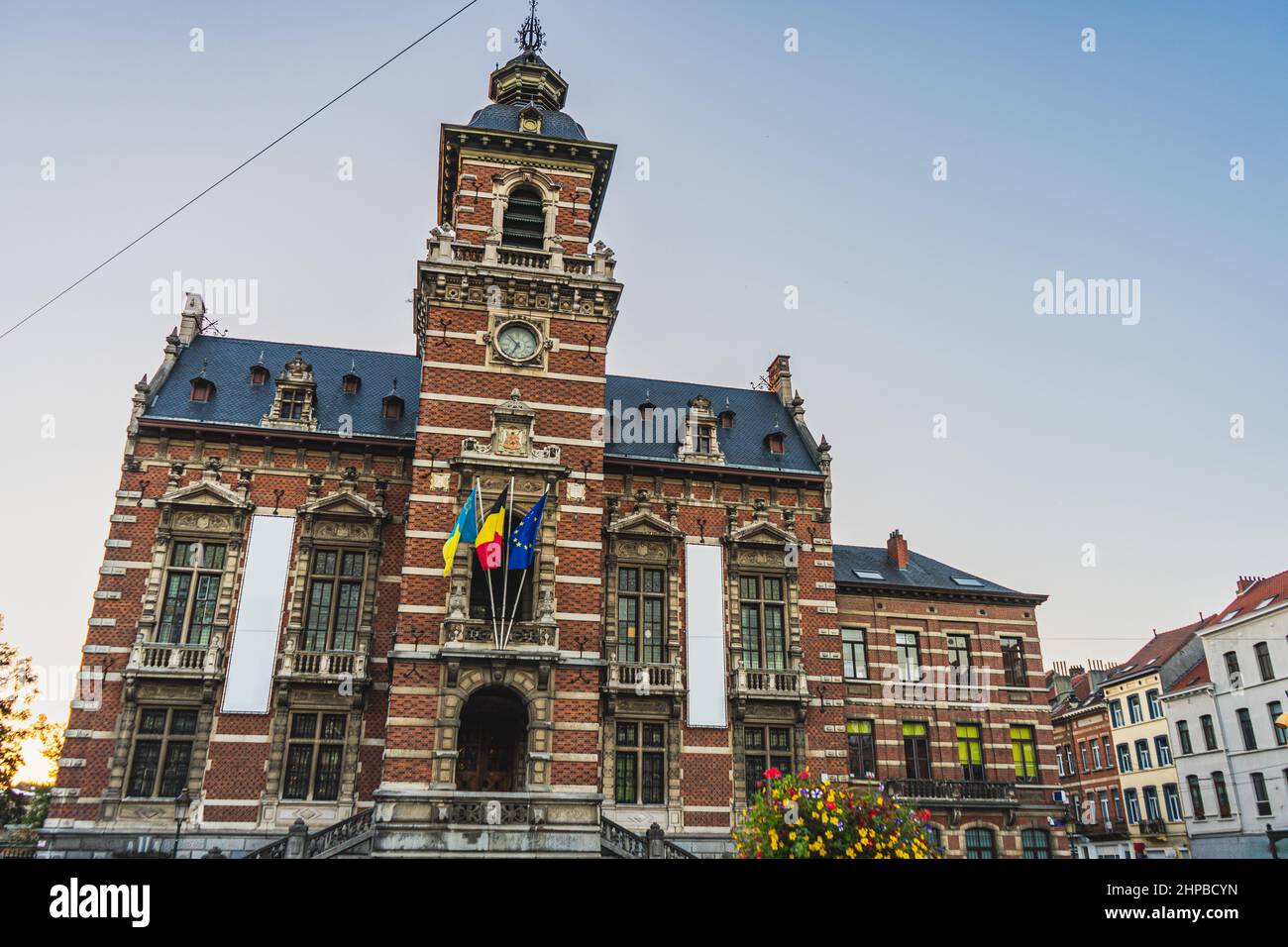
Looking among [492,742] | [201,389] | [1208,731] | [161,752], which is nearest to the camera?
[161,752]

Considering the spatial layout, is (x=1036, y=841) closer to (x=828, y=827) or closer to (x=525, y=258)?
(x=828, y=827)

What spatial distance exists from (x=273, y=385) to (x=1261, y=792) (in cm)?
4316

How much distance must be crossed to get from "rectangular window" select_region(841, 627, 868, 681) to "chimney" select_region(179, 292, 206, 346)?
24.9m

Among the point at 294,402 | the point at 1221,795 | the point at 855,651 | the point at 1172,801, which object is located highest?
the point at 294,402

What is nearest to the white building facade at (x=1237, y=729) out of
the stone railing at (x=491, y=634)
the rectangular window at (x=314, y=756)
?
the stone railing at (x=491, y=634)

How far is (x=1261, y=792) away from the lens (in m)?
38.0

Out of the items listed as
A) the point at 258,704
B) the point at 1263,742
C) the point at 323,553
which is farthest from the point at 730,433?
the point at 1263,742

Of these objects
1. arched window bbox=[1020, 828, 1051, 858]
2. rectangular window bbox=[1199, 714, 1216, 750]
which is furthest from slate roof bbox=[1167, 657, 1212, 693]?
arched window bbox=[1020, 828, 1051, 858]

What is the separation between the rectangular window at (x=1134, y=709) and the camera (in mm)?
45625

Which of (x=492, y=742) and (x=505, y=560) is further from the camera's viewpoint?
(x=492, y=742)

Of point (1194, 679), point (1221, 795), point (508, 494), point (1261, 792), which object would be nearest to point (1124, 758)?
point (1194, 679)
